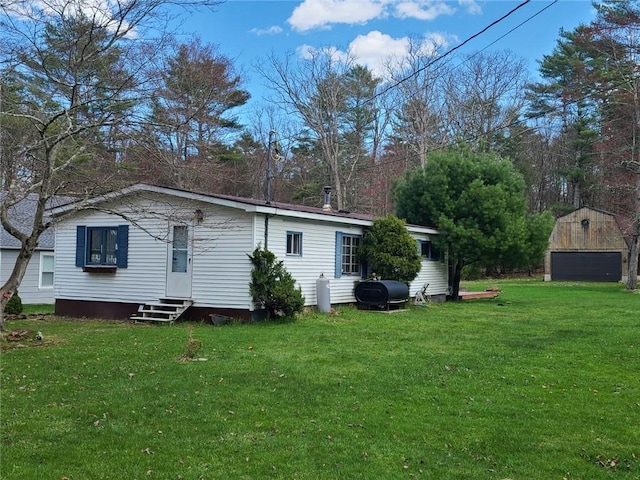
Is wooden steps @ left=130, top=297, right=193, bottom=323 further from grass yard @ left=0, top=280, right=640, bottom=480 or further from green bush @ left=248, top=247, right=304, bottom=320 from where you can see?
grass yard @ left=0, top=280, right=640, bottom=480

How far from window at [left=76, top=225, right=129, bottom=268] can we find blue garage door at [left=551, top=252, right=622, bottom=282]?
2806 cm

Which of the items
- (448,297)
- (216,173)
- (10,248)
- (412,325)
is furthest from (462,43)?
(216,173)

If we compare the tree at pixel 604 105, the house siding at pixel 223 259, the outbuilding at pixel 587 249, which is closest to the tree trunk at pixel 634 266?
the tree at pixel 604 105

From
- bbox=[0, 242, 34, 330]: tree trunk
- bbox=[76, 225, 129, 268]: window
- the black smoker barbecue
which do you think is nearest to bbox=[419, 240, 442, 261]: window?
the black smoker barbecue

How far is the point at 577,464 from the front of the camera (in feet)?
13.4

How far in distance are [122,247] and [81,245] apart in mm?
1390

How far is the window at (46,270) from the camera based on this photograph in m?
18.2

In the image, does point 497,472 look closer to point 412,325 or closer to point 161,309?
point 412,325

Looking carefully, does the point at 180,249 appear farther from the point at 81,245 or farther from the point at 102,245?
the point at 81,245

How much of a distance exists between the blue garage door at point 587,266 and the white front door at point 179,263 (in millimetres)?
27431

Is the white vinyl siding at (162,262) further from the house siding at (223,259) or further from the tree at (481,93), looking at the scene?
the tree at (481,93)

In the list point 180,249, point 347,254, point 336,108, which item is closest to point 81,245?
point 180,249

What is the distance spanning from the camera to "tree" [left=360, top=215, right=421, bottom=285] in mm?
15750

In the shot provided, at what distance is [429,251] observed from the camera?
1912cm
